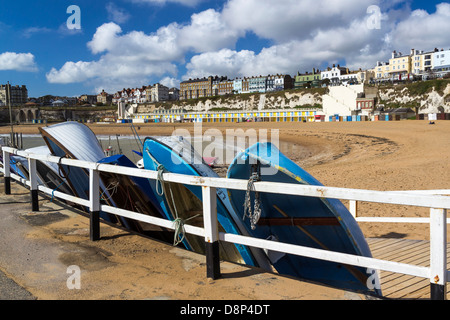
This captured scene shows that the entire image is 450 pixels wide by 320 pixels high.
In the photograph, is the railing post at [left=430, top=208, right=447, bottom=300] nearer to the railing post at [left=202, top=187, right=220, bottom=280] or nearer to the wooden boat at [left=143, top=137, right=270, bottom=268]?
the railing post at [left=202, top=187, right=220, bottom=280]

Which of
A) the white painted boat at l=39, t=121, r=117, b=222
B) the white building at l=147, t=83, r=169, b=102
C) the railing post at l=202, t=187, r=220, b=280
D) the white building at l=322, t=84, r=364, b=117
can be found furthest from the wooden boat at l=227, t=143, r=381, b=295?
the white building at l=147, t=83, r=169, b=102

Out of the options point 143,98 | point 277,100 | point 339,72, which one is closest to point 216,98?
point 277,100

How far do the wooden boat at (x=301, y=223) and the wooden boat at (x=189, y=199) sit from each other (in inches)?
8.4

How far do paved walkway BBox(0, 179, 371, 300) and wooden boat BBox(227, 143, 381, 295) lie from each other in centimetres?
96

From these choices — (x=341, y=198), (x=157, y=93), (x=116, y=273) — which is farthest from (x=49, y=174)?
(x=157, y=93)

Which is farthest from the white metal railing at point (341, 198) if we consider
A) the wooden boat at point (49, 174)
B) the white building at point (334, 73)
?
the white building at point (334, 73)

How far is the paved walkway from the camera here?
2.96 m

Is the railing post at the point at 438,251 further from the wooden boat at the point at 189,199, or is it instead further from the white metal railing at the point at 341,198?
the wooden boat at the point at 189,199

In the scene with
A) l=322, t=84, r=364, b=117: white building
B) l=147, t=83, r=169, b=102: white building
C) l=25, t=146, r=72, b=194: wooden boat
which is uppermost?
l=147, t=83, r=169, b=102: white building

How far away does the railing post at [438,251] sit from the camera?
224 cm

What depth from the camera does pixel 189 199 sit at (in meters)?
4.80

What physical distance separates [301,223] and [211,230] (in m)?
1.53

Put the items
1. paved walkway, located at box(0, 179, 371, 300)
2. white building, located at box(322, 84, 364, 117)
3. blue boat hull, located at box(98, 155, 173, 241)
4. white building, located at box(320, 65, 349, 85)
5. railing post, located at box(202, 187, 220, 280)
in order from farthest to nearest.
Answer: white building, located at box(320, 65, 349, 85), white building, located at box(322, 84, 364, 117), blue boat hull, located at box(98, 155, 173, 241), railing post, located at box(202, 187, 220, 280), paved walkway, located at box(0, 179, 371, 300)
